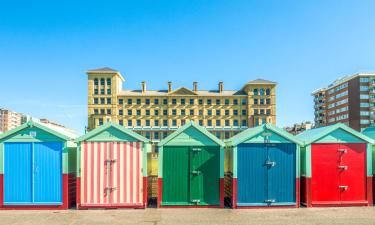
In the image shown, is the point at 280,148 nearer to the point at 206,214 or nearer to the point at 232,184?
the point at 232,184

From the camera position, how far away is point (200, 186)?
49.2 ft

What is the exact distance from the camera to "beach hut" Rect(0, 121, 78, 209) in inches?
577

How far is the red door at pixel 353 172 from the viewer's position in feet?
50.9

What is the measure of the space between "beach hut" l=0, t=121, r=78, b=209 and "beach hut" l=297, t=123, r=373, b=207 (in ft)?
42.8

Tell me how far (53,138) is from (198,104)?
68898 mm

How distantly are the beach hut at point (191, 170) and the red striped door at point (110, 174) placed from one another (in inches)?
53.8

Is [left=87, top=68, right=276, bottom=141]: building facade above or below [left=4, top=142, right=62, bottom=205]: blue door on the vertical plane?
above

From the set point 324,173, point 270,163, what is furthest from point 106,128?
point 324,173

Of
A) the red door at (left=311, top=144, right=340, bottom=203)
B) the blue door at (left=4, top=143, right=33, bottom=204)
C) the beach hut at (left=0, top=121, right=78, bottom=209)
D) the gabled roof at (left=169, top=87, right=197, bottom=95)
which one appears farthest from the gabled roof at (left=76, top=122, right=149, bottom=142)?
the gabled roof at (left=169, top=87, right=197, bottom=95)

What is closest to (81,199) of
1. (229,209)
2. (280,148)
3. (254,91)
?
(229,209)

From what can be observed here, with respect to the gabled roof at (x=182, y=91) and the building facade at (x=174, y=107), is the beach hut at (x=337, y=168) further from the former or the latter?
the gabled roof at (x=182, y=91)

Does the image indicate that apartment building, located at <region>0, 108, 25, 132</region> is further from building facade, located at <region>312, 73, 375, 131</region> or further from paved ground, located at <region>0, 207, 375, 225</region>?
paved ground, located at <region>0, 207, 375, 225</region>

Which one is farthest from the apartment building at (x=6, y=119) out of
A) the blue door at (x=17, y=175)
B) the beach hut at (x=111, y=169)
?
the beach hut at (x=111, y=169)

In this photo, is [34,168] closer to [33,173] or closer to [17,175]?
[33,173]
